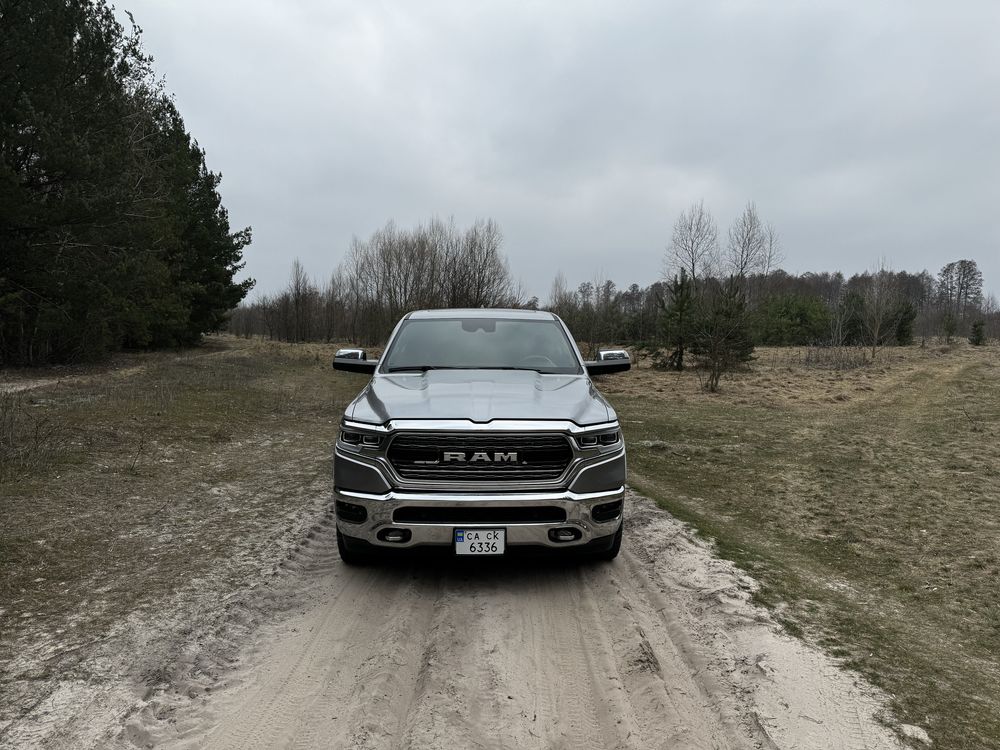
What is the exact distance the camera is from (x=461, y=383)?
15.0 ft

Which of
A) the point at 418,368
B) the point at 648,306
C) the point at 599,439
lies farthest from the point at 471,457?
the point at 648,306

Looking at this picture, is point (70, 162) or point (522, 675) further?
point (70, 162)

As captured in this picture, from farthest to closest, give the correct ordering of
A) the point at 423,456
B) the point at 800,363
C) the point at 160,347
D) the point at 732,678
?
the point at 160,347 → the point at 800,363 → the point at 423,456 → the point at 732,678

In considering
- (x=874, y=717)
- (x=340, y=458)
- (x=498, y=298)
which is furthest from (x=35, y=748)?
(x=498, y=298)

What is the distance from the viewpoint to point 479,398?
13.8ft

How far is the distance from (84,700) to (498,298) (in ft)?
123

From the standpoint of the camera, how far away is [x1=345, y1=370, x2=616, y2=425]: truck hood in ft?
13.1

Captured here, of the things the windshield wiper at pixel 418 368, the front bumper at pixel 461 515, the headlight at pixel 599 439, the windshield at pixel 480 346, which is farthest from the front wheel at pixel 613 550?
the windshield wiper at pixel 418 368

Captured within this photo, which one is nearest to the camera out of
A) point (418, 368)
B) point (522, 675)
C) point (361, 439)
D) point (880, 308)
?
point (522, 675)

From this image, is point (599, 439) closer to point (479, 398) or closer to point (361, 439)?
point (479, 398)

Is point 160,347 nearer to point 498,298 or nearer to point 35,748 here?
point 498,298

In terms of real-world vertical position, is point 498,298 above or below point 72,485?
above

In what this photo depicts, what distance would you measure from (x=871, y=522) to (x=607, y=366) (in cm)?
298

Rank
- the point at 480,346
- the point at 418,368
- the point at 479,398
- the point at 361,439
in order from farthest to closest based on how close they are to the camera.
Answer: the point at 480,346 < the point at 418,368 < the point at 479,398 < the point at 361,439
